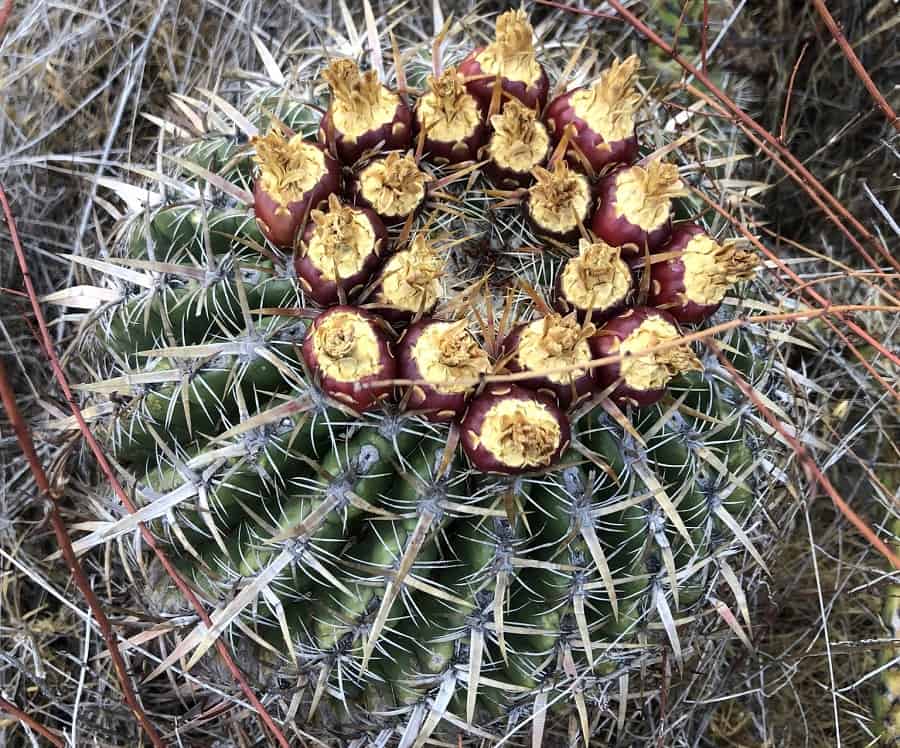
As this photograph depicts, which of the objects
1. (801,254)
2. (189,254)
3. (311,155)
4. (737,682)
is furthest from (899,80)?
(189,254)

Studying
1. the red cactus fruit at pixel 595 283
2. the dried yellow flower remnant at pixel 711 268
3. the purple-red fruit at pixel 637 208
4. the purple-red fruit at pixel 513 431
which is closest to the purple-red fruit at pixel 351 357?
the purple-red fruit at pixel 513 431

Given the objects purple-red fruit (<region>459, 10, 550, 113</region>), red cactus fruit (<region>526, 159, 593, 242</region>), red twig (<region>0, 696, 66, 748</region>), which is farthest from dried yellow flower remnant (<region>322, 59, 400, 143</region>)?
red twig (<region>0, 696, 66, 748</region>)

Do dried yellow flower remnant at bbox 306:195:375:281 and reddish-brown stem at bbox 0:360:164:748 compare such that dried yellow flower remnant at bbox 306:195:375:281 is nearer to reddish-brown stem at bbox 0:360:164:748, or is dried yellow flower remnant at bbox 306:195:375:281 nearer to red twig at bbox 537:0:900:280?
reddish-brown stem at bbox 0:360:164:748

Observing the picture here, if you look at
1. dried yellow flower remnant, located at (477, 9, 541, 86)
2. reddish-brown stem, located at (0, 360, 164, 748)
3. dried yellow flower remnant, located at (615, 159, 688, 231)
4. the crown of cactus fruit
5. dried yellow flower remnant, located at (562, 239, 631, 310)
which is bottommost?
reddish-brown stem, located at (0, 360, 164, 748)

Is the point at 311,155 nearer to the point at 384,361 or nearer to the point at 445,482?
the point at 384,361

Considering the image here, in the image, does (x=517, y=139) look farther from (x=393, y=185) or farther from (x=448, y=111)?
(x=393, y=185)
